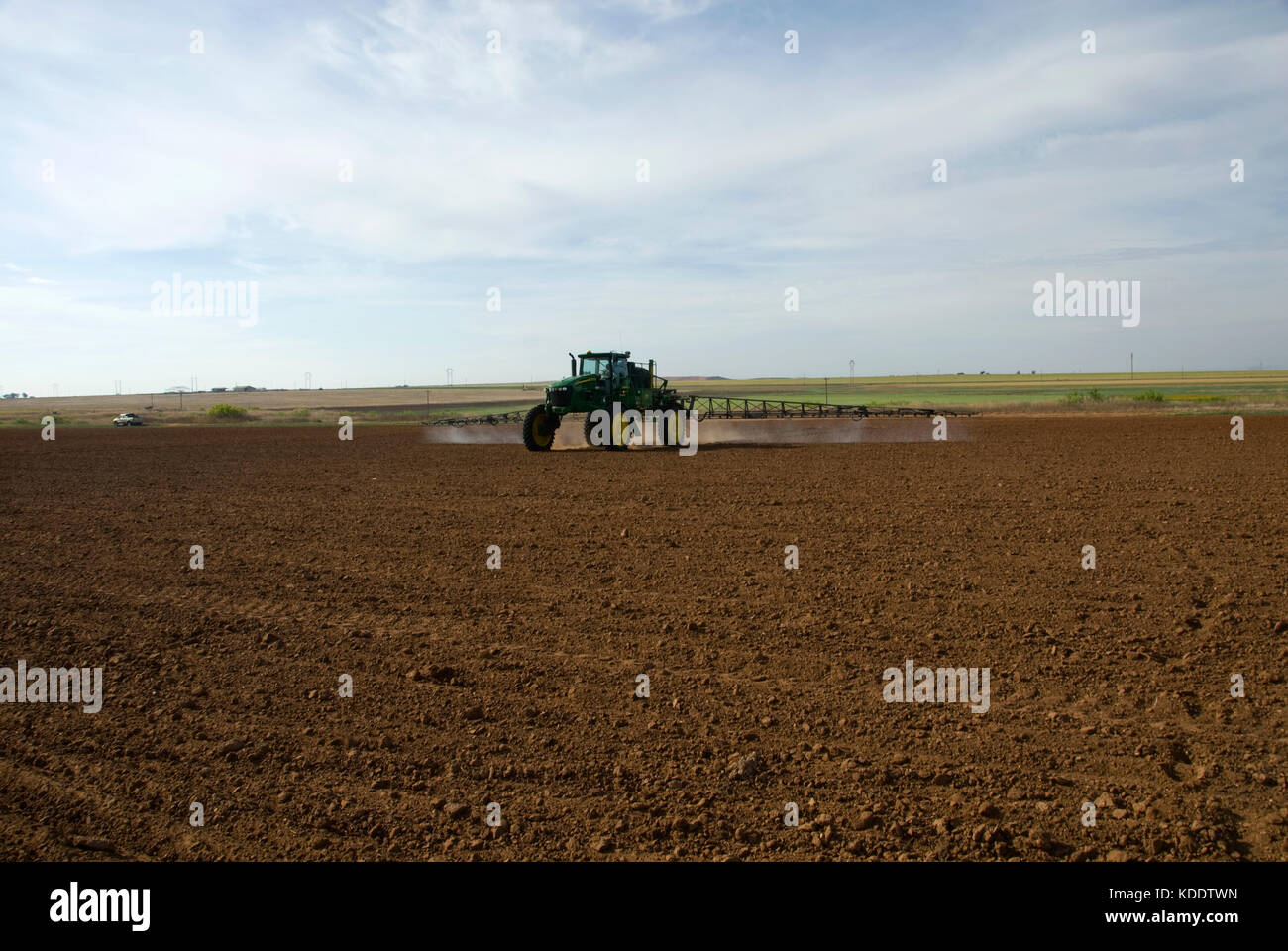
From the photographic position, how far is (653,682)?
6191 mm

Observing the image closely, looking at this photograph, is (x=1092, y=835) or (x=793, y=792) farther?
(x=793, y=792)

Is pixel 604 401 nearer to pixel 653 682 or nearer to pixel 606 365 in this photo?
pixel 606 365

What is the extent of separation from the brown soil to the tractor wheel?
12954mm

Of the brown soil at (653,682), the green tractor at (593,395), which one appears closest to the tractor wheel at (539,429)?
the green tractor at (593,395)

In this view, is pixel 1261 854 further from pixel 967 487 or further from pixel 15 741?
pixel 967 487

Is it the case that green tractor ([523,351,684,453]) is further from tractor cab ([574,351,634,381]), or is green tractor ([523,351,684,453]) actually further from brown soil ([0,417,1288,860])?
brown soil ([0,417,1288,860])

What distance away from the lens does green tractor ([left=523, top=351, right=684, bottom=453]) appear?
2720cm

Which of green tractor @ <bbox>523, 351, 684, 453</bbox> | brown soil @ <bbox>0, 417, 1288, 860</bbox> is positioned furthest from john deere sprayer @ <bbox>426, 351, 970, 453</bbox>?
brown soil @ <bbox>0, 417, 1288, 860</bbox>

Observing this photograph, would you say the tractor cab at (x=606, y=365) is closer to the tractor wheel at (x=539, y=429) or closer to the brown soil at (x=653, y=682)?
the tractor wheel at (x=539, y=429)

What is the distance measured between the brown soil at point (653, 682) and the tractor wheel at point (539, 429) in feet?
42.5

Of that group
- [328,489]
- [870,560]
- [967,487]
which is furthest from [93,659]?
[967,487]

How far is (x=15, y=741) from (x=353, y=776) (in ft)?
7.88

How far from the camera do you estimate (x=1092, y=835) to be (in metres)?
4.12

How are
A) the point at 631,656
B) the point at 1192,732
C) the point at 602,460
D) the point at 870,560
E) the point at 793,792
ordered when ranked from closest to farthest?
the point at 793,792
the point at 1192,732
the point at 631,656
the point at 870,560
the point at 602,460
